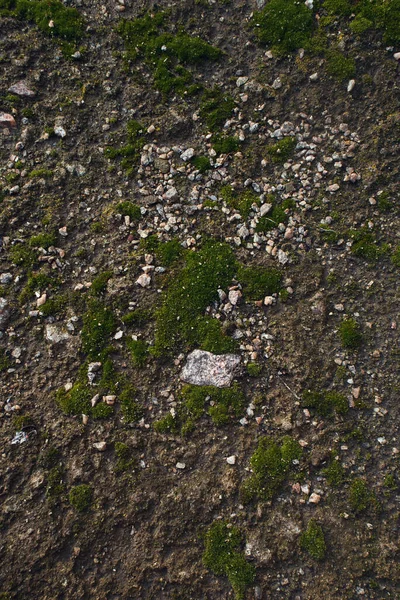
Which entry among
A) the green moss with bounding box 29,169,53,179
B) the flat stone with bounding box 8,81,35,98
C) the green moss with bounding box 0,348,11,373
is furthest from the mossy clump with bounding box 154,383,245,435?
the flat stone with bounding box 8,81,35,98

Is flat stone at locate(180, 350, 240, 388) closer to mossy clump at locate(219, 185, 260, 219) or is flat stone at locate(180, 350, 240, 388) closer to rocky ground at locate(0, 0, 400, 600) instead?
rocky ground at locate(0, 0, 400, 600)

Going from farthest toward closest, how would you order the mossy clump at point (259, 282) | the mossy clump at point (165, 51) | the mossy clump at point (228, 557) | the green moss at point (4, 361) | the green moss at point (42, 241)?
the mossy clump at point (165, 51) < the green moss at point (42, 241) < the mossy clump at point (259, 282) < the green moss at point (4, 361) < the mossy clump at point (228, 557)

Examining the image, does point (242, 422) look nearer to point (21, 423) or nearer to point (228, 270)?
point (228, 270)

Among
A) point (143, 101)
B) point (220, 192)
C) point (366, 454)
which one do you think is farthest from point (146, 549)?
point (143, 101)

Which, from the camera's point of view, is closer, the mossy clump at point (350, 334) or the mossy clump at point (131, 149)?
the mossy clump at point (350, 334)

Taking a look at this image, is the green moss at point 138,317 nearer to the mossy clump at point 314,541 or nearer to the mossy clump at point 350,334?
the mossy clump at point 350,334

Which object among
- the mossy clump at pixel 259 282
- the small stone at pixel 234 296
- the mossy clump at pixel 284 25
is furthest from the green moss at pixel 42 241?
the mossy clump at pixel 284 25
